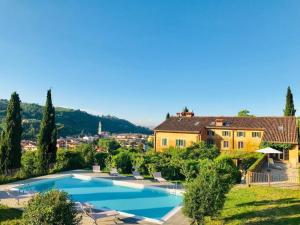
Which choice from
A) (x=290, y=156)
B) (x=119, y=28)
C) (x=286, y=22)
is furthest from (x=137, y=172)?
(x=290, y=156)

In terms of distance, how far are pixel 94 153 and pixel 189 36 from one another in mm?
17676

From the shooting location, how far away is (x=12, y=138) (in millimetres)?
27312

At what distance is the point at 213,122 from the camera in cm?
4466

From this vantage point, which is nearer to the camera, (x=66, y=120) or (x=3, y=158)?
(x=3, y=158)

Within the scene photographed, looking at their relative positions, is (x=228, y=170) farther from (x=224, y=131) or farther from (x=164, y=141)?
(x=164, y=141)

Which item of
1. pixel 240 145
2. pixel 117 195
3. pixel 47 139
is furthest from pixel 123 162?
pixel 240 145

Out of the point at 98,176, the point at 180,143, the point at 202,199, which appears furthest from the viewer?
the point at 180,143

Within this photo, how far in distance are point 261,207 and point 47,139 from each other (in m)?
22.5

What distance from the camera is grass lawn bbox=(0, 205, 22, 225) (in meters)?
12.6

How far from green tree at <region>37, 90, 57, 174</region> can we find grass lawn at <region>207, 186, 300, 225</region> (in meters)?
19.1

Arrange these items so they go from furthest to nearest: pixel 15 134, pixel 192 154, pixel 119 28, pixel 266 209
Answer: pixel 192 154 < pixel 119 28 < pixel 15 134 < pixel 266 209

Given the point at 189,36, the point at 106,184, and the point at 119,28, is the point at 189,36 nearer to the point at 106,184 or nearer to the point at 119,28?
the point at 119,28

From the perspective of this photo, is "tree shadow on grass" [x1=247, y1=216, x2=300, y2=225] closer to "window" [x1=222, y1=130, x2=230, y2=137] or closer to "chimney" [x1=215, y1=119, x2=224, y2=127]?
"window" [x1=222, y1=130, x2=230, y2=137]

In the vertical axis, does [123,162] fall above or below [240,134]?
below
